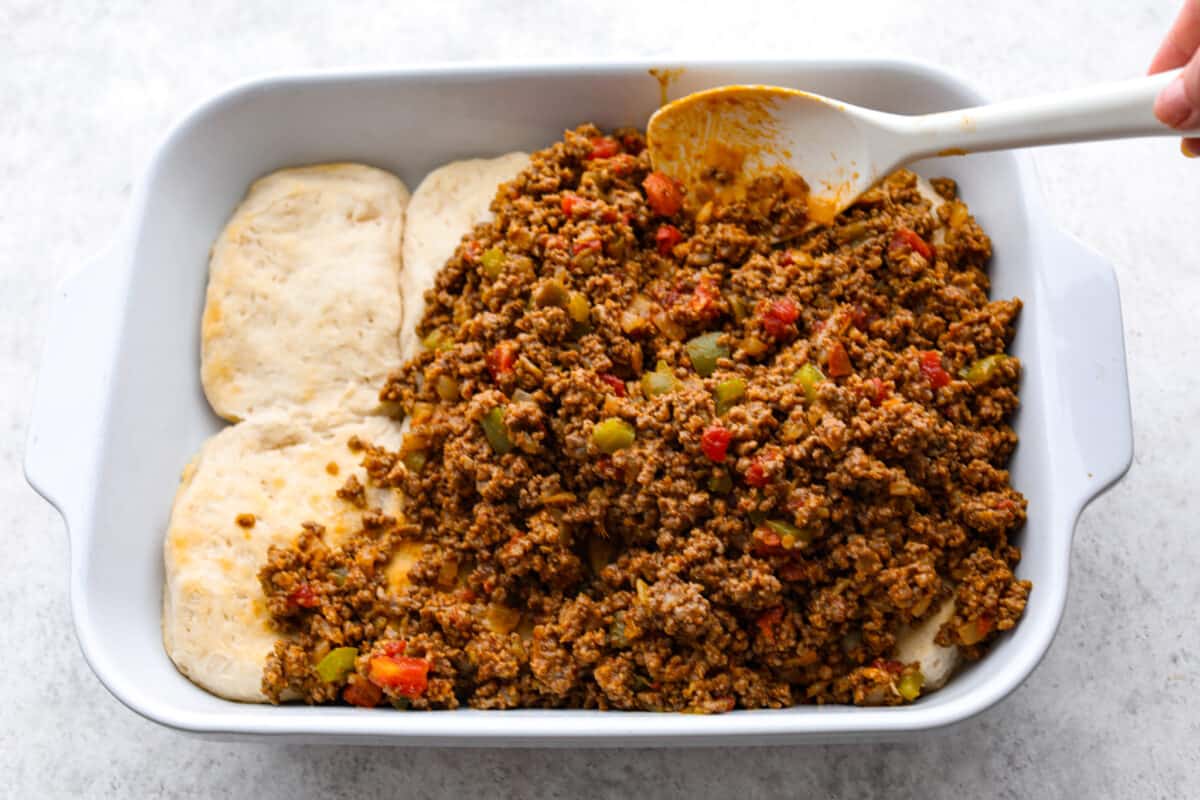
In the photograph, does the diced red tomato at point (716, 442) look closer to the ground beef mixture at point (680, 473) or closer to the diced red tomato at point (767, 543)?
the ground beef mixture at point (680, 473)

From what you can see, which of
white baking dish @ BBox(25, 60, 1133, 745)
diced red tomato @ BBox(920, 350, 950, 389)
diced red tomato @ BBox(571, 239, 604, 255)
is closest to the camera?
white baking dish @ BBox(25, 60, 1133, 745)

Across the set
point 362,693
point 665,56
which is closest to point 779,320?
point 665,56

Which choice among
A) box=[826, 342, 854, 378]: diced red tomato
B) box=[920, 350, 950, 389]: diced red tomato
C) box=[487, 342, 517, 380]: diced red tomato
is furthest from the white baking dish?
box=[487, 342, 517, 380]: diced red tomato

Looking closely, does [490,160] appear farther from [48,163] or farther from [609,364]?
[48,163]

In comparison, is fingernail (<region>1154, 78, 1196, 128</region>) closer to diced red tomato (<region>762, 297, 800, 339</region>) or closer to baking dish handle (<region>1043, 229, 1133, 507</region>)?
baking dish handle (<region>1043, 229, 1133, 507</region>)

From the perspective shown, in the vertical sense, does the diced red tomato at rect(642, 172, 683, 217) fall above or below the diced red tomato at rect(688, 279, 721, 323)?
above

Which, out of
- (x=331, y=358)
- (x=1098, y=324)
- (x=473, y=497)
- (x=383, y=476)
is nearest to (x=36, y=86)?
(x=331, y=358)

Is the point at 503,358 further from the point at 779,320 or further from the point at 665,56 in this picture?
the point at 665,56
